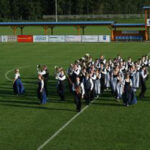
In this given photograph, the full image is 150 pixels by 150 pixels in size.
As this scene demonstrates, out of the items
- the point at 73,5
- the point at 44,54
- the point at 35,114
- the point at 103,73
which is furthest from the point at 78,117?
the point at 73,5

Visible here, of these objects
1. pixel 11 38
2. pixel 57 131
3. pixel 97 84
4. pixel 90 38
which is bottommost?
pixel 57 131

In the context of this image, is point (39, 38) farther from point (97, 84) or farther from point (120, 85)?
point (120, 85)

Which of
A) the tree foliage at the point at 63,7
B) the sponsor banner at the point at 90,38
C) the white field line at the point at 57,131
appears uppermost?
the tree foliage at the point at 63,7

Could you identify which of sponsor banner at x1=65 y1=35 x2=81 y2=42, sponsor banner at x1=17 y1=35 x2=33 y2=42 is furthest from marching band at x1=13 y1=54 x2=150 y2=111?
sponsor banner at x1=17 y1=35 x2=33 y2=42

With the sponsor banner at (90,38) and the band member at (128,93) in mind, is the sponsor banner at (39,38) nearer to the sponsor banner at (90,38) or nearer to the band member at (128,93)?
the sponsor banner at (90,38)

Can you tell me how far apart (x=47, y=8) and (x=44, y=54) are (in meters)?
95.5

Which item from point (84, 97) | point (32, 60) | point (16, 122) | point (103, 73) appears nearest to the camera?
point (16, 122)

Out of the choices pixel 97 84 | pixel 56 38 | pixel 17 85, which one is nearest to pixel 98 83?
pixel 97 84

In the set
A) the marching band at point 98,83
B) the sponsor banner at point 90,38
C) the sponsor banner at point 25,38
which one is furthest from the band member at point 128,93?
the sponsor banner at point 25,38

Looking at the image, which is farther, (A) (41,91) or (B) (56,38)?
(B) (56,38)

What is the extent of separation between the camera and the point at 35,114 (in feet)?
56.8

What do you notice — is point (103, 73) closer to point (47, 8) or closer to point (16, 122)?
point (16, 122)

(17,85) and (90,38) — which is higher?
(90,38)

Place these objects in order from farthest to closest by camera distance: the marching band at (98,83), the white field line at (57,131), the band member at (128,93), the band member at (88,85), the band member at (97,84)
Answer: the band member at (97,84) < the band member at (88,85) < the marching band at (98,83) < the band member at (128,93) < the white field line at (57,131)
